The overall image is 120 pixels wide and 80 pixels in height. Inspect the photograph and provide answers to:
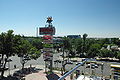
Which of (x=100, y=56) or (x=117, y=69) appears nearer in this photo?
Answer: (x=117, y=69)

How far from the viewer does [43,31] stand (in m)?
24.9

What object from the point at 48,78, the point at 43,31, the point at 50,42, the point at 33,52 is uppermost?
the point at 43,31

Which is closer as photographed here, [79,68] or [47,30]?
[79,68]

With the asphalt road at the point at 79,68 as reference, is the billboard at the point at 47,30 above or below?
above

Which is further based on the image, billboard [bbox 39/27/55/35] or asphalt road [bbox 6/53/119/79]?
billboard [bbox 39/27/55/35]

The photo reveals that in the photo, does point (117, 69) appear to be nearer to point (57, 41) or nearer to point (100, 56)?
point (100, 56)

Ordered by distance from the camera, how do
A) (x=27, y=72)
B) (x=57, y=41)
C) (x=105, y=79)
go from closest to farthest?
(x=105, y=79) → (x=27, y=72) → (x=57, y=41)

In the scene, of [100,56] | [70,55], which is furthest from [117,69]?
[70,55]

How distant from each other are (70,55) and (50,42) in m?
22.4

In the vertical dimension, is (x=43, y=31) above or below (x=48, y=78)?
above

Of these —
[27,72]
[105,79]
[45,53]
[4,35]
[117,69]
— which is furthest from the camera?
[27,72]

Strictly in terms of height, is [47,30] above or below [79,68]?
above

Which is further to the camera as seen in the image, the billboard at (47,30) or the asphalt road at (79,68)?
the billboard at (47,30)

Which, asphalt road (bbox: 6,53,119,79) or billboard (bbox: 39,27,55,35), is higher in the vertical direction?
billboard (bbox: 39,27,55,35)
